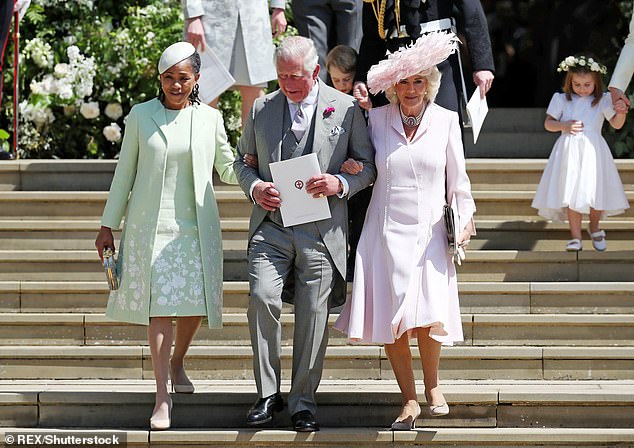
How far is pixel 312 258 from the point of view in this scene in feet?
19.8

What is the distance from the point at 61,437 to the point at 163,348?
658 millimetres

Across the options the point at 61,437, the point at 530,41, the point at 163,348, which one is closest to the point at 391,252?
the point at 163,348

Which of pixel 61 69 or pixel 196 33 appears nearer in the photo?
pixel 196 33

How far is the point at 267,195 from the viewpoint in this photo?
19.7 ft

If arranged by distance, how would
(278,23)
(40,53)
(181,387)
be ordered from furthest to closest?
(40,53) < (278,23) < (181,387)

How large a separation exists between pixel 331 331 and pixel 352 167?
1499mm

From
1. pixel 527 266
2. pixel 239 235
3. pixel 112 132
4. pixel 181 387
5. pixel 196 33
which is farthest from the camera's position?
pixel 112 132

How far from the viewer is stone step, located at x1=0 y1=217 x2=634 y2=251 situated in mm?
8133

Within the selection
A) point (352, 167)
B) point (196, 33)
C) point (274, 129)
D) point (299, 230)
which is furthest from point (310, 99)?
point (196, 33)

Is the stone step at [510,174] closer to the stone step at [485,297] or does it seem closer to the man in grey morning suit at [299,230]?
the stone step at [485,297]

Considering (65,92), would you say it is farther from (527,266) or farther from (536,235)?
(527,266)

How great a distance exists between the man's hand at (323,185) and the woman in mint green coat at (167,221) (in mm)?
562

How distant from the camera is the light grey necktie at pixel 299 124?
6.11 meters

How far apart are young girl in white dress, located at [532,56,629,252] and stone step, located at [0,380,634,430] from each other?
171cm
